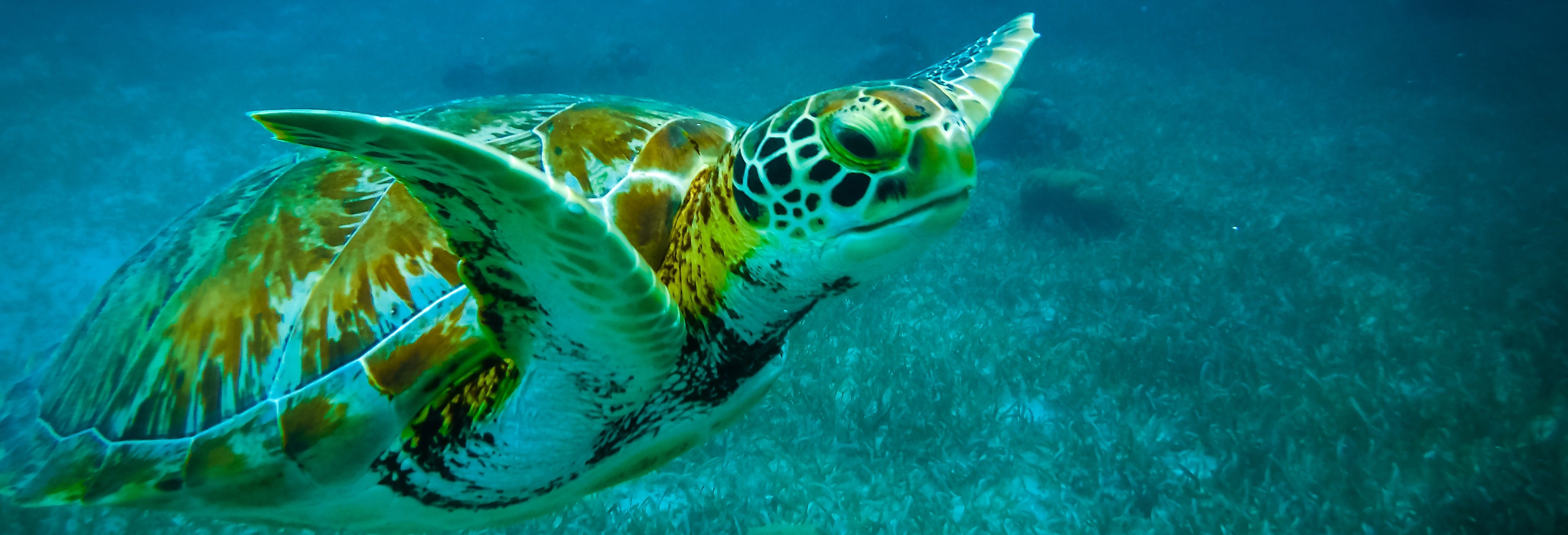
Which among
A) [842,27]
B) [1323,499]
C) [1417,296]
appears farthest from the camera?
[842,27]

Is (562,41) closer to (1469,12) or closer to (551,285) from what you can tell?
(551,285)

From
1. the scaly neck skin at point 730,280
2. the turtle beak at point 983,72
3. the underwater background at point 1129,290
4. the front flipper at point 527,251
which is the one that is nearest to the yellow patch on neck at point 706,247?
the scaly neck skin at point 730,280

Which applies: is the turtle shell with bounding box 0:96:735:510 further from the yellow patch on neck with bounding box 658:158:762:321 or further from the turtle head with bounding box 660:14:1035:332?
the turtle head with bounding box 660:14:1035:332

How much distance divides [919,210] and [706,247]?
1.38ft

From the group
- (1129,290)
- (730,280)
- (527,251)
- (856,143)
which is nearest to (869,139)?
(856,143)

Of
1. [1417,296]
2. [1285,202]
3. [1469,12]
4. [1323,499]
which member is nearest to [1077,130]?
[1285,202]

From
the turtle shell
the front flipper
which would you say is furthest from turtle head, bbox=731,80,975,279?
the turtle shell

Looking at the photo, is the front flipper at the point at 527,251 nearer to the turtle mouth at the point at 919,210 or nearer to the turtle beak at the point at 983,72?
the turtle mouth at the point at 919,210

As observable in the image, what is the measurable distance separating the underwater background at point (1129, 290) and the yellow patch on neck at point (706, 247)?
1637 millimetres

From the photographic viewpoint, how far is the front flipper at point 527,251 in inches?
22.7

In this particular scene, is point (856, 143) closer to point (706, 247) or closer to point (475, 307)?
point (706, 247)

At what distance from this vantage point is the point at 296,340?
113 cm

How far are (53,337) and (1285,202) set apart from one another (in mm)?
11122

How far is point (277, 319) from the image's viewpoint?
115 cm
